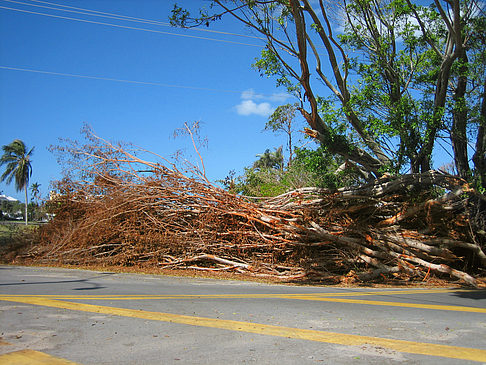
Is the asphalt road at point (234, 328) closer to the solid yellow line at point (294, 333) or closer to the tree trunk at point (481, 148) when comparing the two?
the solid yellow line at point (294, 333)

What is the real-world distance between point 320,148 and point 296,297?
5.91 meters

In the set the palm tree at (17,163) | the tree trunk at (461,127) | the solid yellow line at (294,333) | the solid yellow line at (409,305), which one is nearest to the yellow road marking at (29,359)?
the solid yellow line at (294,333)

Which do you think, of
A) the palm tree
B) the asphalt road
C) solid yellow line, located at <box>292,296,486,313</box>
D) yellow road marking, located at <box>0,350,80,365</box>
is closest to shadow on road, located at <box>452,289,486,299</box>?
the asphalt road

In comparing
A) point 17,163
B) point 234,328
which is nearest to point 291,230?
point 234,328

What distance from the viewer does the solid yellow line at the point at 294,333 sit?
3879 millimetres

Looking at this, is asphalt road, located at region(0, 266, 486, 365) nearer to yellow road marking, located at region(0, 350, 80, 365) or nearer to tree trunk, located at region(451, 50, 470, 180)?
yellow road marking, located at region(0, 350, 80, 365)

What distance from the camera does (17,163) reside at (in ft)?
154

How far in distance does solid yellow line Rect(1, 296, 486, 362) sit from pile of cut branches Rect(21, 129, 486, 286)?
6.35 meters

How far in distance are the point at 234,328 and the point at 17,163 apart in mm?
48862

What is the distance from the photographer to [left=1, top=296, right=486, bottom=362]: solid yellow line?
3879mm

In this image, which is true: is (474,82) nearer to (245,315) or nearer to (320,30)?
(320,30)

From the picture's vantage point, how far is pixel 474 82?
41.7 ft

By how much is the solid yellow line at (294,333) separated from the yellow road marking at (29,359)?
5.48 feet

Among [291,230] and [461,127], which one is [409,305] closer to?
[291,230]
